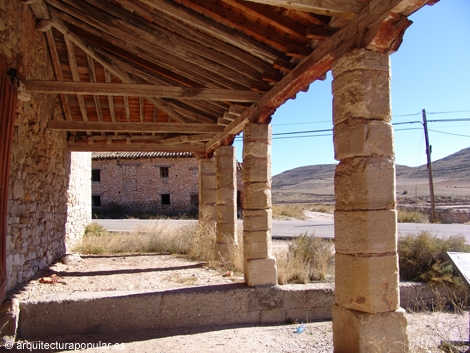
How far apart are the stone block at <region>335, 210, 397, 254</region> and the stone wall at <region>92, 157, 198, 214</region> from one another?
65.7 ft

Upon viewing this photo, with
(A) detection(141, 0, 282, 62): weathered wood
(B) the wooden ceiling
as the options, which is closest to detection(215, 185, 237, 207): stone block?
(B) the wooden ceiling

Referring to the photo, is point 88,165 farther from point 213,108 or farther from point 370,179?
point 370,179

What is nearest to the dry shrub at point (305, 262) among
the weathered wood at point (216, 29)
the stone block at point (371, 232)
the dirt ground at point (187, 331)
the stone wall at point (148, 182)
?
the dirt ground at point (187, 331)

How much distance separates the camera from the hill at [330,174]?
61931 mm

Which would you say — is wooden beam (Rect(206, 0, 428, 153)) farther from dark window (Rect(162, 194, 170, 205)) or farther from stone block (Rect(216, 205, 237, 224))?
dark window (Rect(162, 194, 170, 205))

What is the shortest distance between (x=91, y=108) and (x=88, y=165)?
12.8ft

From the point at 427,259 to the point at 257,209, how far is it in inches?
152

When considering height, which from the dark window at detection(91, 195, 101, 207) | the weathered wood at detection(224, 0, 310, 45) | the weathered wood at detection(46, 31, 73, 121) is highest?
the weathered wood at detection(46, 31, 73, 121)

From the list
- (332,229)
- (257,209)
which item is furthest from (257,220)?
(332,229)

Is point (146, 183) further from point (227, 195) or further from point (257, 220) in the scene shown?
point (257, 220)

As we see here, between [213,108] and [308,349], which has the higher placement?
[213,108]

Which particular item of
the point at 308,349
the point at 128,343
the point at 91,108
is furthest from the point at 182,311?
the point at 91,108

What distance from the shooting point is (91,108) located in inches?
356

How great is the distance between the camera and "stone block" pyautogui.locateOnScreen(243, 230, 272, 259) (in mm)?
5918
